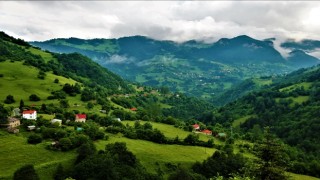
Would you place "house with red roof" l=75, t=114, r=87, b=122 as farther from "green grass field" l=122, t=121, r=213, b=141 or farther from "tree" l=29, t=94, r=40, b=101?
"tree" l=29, t=94, r=40, b=101

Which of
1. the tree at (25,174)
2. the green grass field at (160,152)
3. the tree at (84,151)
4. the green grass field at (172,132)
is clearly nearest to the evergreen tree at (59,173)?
the tree at (84,151)

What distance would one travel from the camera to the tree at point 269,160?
4353 cm

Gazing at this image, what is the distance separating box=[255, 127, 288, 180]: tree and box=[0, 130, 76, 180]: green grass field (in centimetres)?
6500

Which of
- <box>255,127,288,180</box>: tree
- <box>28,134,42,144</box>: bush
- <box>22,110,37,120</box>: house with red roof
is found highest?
<box>255,127,288,180</box>: tree

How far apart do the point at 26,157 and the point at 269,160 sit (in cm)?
7545

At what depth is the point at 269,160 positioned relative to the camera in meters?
44.6

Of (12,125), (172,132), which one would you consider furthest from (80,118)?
(172,132)

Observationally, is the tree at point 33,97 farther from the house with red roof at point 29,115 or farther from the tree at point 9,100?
the house with red roof at point 29,115

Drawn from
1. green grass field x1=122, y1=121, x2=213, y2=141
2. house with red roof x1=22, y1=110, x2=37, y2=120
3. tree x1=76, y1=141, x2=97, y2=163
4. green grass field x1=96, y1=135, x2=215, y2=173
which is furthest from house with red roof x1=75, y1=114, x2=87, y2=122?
tree x1=76, y1=141, x2=97, y2=163

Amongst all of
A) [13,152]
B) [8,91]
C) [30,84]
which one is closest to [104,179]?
[13,152]

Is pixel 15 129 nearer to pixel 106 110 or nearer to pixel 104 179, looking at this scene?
pixel 104 179

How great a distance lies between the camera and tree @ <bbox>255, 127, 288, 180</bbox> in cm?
4353

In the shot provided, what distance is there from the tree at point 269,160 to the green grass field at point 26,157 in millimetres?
65003

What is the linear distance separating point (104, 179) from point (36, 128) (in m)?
39.3
